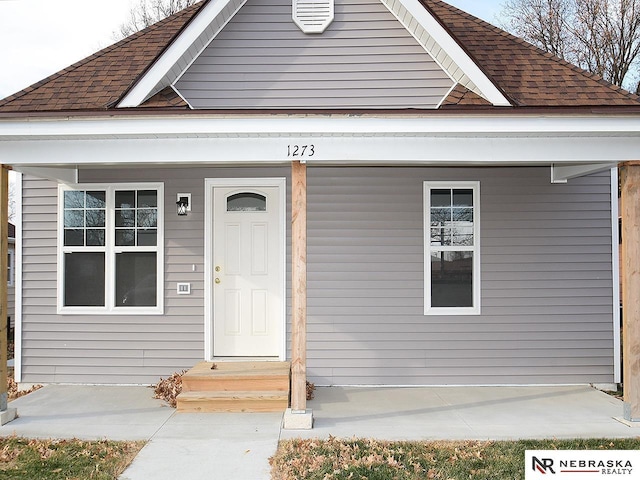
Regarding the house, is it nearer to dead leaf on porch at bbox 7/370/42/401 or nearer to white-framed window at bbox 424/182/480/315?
white-framed window at bbox 424/182/480/315

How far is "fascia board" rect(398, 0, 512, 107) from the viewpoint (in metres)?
6.68

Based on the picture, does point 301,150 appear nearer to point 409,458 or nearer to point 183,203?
point 183,203

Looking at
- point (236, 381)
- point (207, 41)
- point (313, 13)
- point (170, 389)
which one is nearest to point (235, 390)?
point (236, 381)

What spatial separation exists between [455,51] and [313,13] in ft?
6.37

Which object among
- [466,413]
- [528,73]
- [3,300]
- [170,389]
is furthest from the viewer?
[528,73]

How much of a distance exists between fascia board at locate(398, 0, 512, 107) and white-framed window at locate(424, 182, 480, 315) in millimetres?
1221

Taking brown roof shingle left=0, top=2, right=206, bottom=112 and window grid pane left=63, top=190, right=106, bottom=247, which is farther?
window grid pane left=63, top=190, right=106, bottom=247

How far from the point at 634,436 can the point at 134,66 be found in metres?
7.46

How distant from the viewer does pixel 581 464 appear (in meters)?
4.52

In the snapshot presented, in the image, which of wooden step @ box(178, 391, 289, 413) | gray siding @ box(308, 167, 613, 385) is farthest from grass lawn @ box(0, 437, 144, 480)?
gray siding @ box(308, 167, 613, 385)

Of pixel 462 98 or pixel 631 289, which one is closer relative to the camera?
pixel 631 289

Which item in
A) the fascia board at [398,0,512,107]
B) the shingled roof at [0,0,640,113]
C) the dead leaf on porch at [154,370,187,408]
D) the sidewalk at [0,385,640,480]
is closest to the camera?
the sidewalk at [0,385,640,480]

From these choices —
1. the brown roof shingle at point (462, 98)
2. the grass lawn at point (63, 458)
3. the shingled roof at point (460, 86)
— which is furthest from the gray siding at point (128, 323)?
the brown roof shingle at point (462, 98)

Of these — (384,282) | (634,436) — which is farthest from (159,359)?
(634,436)
